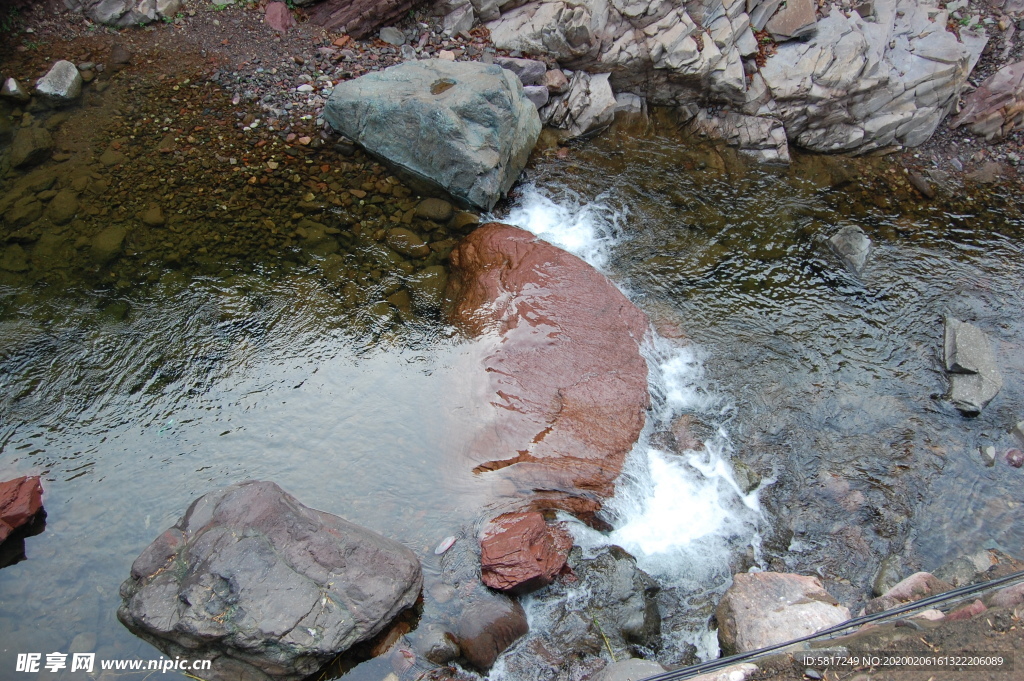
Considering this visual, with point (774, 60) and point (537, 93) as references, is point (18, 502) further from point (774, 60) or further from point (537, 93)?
point (774, 60)

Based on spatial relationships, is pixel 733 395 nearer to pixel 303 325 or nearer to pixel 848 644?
pixel 848 644

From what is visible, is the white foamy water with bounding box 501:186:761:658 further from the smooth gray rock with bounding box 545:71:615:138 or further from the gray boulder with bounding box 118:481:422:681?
the smooth gray rock with bounding box 545:71:615:138

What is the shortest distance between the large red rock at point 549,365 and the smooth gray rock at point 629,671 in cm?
142

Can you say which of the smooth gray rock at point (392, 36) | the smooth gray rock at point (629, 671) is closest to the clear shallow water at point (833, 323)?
the smooth gray rock at point (629, 671)

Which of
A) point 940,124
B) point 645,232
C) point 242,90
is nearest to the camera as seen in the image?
point 645,232

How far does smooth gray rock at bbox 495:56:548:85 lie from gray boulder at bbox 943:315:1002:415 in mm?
7343

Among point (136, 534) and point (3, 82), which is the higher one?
point (3, 82)

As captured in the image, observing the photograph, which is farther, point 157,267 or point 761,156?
point 761,156

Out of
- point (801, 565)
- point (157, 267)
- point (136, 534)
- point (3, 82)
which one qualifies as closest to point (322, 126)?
point (157, 267)

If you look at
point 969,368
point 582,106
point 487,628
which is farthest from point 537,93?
point 487,628

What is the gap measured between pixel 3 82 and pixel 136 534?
8380mm

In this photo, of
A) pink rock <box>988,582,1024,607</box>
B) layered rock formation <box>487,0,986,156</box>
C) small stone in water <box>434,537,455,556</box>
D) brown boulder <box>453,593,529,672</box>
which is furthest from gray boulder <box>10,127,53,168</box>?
pink rock <box>988,582,1024,607</box>

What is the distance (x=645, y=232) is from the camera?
28.8 ft

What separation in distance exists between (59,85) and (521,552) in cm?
1020
